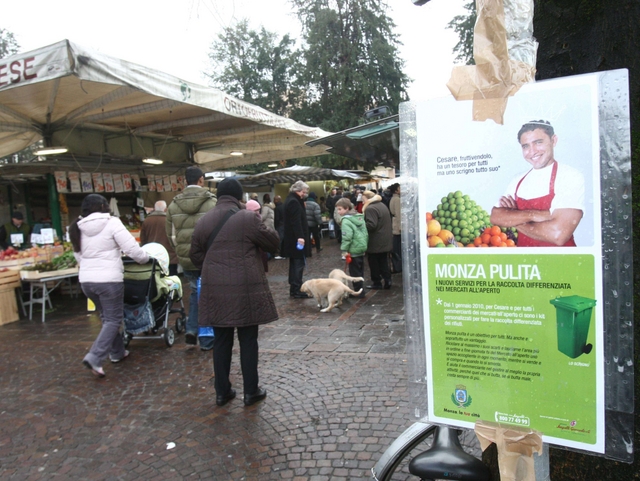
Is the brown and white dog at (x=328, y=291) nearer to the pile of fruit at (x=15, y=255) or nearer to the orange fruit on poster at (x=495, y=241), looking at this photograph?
the pile of fruit at (x=15, y=255)

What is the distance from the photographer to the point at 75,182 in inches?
396

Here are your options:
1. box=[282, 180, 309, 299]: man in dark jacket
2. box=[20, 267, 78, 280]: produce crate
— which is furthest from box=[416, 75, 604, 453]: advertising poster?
box=[20, 267, 78, 280]: produce crate

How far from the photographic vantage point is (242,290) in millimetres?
3947

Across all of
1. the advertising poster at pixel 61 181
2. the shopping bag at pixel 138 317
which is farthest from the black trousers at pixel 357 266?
the advertising poster at pixel 61 181

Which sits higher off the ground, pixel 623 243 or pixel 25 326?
pixel 623 243

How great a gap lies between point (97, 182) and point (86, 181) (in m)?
0.28

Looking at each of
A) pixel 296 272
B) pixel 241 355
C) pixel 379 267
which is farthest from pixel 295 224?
pixel 241 355

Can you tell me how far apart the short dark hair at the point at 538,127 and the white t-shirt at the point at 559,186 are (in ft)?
0.28

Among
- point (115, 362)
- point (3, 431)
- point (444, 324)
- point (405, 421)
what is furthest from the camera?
point (115, 362)

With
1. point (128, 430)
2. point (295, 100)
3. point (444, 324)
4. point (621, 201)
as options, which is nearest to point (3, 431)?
point (128, 430)

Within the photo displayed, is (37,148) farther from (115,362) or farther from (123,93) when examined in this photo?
(115,362)

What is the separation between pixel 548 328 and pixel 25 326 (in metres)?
8.54

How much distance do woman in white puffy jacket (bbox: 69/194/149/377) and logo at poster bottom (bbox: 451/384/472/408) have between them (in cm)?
449

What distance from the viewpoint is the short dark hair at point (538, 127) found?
1.18 m
